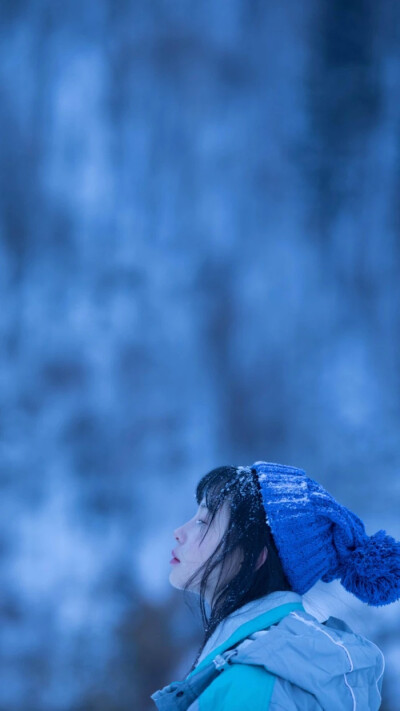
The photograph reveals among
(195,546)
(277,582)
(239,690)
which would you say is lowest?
(239,690)

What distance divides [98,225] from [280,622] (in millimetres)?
2535

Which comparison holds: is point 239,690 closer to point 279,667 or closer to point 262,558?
point 279,667

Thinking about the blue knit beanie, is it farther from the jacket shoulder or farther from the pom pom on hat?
the jacket shoulder

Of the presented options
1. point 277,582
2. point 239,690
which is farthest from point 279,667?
point 277,582

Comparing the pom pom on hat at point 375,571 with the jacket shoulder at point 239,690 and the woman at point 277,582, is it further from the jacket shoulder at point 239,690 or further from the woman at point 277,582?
the jacket shoulder at point 239,690

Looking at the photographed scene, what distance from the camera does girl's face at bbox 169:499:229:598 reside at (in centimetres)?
101

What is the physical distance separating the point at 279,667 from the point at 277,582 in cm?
18

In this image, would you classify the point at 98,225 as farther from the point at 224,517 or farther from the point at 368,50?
the point at 224,517

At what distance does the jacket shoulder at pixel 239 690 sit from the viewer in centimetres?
80

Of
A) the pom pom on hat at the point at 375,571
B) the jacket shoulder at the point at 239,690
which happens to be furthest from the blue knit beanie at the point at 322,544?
the jacket shoulder at the point at 239,690

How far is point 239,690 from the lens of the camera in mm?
809

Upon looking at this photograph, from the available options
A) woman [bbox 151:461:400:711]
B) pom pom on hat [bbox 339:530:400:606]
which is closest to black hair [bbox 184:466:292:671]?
woman [bbox 151:461:400:711]

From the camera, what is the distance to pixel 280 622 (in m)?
0.90

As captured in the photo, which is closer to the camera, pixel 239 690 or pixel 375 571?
pixel 239 690
